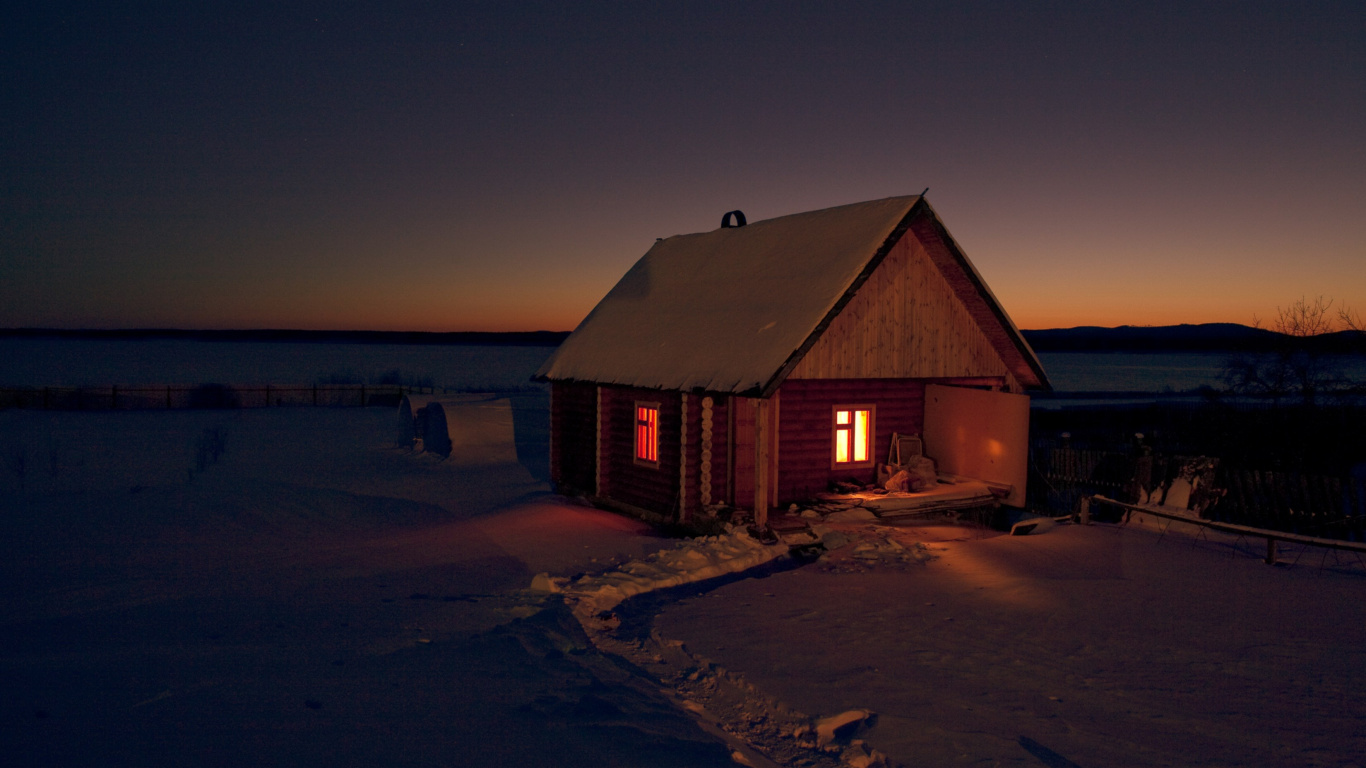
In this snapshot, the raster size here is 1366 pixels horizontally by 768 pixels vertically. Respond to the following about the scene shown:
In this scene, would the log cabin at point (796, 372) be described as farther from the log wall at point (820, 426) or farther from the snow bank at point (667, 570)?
the snow bank at point (667, 570)

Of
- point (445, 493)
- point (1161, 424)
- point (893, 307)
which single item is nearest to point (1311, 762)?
point (893, 307)

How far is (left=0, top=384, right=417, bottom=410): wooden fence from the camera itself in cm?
4447

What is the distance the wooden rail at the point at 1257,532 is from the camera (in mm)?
11906

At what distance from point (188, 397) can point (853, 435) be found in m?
48.5

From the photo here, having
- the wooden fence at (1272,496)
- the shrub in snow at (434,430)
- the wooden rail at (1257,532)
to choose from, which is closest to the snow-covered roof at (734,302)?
the wooden fence at (1272,496)

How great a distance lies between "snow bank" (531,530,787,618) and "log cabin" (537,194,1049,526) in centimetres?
89

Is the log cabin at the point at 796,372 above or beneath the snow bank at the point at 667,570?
above

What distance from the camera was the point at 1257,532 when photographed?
12398 millimetres

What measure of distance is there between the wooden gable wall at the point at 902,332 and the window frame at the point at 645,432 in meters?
3.42

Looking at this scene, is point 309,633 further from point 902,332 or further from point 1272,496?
point 1272,496

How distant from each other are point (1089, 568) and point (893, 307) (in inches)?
222

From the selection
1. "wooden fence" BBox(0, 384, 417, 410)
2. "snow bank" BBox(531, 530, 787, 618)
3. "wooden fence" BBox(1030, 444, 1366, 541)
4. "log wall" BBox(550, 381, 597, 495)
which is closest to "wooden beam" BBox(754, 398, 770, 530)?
"snow bank" BBox(531, 530, 787, 618)

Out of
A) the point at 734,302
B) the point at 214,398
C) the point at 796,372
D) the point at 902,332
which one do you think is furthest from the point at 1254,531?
the point at 214,398

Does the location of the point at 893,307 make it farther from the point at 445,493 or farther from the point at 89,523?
the point at 89,523
